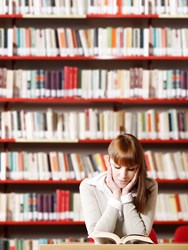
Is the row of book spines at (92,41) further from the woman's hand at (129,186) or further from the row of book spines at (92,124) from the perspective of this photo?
the woman's hand at (129,186)

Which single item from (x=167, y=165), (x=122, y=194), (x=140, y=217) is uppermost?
(x=122, y=194)

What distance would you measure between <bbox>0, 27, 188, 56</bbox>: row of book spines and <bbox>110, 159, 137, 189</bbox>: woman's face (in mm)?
2654

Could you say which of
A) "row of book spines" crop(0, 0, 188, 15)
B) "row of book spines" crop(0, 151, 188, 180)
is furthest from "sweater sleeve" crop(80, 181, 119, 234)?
"row of book spines" crop(0, 0, 188, 15)

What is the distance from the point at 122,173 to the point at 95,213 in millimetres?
270

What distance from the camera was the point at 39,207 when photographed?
5.88 metres

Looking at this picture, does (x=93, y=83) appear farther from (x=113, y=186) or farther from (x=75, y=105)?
(x=113, y=186)

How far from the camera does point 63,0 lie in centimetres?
597

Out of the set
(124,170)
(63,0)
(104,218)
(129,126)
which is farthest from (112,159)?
(63,0)

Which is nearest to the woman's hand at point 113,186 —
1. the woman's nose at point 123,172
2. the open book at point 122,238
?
the woman's nose at point 123,172

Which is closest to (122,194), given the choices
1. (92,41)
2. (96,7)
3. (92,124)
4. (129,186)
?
(129,186)

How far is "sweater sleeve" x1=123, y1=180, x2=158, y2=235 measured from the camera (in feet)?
11.3

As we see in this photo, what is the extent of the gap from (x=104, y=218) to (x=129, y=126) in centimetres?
262

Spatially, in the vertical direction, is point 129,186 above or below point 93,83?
below

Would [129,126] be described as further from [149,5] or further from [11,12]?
[11,12]
